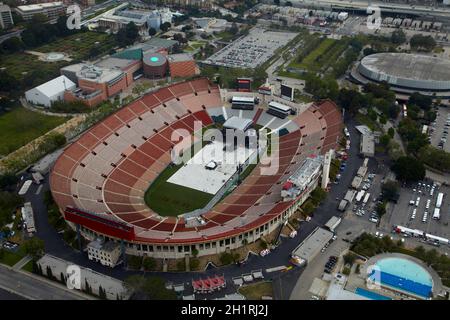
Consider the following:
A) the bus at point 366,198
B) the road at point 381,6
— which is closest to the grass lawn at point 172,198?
the bus at point 366,198

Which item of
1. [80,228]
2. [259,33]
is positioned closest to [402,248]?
[80,228]

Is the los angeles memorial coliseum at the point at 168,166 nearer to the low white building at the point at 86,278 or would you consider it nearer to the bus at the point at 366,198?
the low white building at the point at 86,278

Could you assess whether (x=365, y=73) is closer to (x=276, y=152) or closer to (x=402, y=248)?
(x=276, y=152)

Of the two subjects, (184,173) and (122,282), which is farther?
(184,173)

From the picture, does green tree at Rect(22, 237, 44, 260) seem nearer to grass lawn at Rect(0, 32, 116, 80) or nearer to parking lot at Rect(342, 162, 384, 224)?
parking lot at Rect(342, 162, 384, 224)

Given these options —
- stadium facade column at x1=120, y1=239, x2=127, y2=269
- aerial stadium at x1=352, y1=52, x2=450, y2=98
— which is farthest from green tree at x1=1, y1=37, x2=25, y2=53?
stadium facade column at x1=120, y1=239, x2=127, y2=269

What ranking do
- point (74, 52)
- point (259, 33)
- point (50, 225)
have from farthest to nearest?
point (259, 33)
point (74, 52)
point (50, 225)

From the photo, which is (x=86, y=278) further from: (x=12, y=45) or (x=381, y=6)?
(x=381, y=6)
